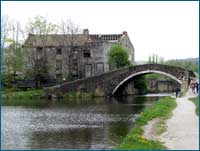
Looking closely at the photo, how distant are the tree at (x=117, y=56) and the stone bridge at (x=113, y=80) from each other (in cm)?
513

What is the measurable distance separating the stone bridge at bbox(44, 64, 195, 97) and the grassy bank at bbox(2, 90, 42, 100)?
3.15ft

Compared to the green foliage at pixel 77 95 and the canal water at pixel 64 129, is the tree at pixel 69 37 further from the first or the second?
the canal water at pixel 64 129

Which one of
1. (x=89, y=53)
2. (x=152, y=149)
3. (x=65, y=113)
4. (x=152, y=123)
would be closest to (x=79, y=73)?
(x=89, y=53)

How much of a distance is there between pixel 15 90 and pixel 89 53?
1143 centimetres

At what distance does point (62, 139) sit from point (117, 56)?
39.1m

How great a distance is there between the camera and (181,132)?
18.4 metres

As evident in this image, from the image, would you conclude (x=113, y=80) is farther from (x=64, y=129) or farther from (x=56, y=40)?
(x=64, y=129)

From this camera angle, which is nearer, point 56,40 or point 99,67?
point 56,40

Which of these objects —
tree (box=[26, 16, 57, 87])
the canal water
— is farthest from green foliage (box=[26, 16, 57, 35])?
the canal water

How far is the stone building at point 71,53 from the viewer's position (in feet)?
196

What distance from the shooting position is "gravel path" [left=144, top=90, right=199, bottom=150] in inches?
617

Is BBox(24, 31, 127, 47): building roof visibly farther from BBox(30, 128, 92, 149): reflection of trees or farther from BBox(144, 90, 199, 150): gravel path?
BBox(30, 128, 92, 149): reflection of trees

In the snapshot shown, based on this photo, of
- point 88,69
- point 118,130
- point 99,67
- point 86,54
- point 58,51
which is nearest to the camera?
point 118,130

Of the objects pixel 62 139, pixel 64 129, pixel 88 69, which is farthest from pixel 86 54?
pixel 62 139
